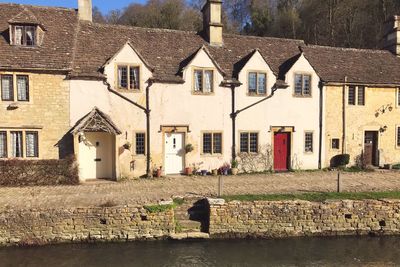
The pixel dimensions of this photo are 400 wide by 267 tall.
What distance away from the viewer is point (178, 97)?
20562 mm

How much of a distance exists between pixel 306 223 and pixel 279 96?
10210 millimetres

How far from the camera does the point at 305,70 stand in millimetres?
22469

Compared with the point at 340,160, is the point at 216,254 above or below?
below

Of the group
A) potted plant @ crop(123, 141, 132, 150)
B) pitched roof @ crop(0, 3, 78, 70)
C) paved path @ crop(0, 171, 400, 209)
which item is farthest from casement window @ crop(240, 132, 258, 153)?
pitched roof @ crop(0, 3, 78, 70)

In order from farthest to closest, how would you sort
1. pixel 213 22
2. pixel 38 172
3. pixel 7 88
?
pixel 213 22, pixel 7 88, pixel 38 172

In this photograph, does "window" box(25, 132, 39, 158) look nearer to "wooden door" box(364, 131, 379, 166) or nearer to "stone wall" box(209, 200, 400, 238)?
"stone wall" box(209, 200, 400, 238)

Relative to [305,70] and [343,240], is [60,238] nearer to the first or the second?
[343,240]

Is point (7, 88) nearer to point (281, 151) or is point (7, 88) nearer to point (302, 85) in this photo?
point (281, 151)

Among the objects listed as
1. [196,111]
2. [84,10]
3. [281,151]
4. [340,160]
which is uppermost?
[84,10]

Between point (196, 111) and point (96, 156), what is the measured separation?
641cm

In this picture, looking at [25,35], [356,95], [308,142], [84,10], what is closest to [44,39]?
[25,35]

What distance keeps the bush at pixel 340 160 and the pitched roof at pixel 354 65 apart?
201 inches

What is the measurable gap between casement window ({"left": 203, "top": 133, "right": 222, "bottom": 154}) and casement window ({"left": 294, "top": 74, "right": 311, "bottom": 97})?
604 centimetres

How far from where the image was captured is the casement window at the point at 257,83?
71.3 feet
